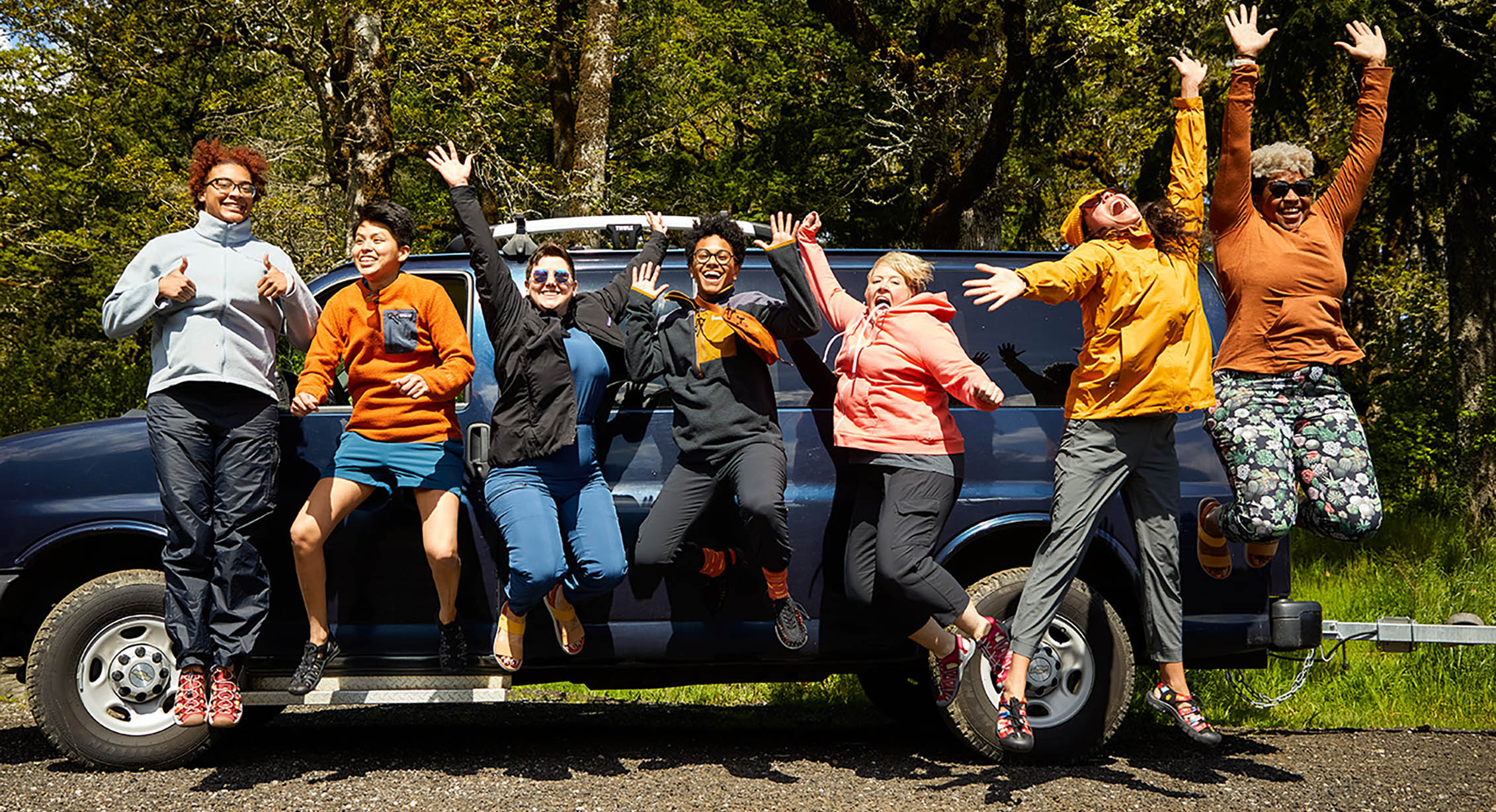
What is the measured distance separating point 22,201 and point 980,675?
62.0 feet

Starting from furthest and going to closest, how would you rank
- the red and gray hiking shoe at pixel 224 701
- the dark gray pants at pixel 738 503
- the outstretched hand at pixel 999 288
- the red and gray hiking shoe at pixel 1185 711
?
1. the dark gray pants at pixel 738 503
2. the red and gray hiking shoe at pixel 224 701
3. the red and gray hiking shoe at pixel 1185 711
4. the outstretched hand at pixel 999 288

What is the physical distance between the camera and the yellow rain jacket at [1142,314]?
4.43 meters

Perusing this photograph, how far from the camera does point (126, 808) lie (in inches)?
164

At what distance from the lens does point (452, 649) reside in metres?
4.62


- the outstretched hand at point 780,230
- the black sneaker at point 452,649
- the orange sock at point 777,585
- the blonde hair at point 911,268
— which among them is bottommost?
the black sneaker at point 452,649

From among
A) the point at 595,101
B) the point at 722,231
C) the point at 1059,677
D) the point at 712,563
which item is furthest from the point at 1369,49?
the point at 595,101

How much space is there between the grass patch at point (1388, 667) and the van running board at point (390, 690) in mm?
3732

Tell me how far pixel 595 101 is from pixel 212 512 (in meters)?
8.82

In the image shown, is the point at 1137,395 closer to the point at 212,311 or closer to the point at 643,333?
the point at 643,333

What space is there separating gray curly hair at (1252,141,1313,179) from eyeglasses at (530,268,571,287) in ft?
9.49

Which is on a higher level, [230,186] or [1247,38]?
[1247,38]

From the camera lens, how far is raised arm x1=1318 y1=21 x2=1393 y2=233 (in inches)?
185

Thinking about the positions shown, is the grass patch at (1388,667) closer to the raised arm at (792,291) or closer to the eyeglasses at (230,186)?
the raised arm at (792,291)

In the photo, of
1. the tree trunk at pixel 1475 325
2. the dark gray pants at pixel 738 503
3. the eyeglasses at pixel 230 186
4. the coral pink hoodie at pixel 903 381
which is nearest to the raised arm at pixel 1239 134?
the coral pink hoodie at pixel 903 381
